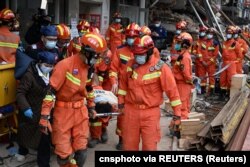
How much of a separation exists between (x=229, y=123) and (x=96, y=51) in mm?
3066

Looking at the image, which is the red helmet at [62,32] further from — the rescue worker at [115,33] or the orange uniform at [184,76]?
the rescue worker at [115,33]

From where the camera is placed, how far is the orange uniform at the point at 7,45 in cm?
695

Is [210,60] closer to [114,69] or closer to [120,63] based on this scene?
[120,63]

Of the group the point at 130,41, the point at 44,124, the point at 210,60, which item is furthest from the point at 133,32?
the point at 210,60

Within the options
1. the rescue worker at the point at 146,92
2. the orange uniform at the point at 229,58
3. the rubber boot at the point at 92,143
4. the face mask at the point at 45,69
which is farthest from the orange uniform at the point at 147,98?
the orange uniform at the point at 229,58

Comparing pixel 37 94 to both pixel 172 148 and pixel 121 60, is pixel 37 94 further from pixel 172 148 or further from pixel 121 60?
pixel 172 148

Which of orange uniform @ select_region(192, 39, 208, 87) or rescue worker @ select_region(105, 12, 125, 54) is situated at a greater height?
rescue worker @ select_region(105, 12, 125, 54)

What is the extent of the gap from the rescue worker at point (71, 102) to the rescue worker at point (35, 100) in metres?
0.38

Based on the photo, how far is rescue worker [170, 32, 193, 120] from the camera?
7.84 m

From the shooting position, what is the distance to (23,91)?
18.2 feet

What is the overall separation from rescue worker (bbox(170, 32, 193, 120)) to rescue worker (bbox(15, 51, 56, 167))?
294 centimetres

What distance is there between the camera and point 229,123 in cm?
712

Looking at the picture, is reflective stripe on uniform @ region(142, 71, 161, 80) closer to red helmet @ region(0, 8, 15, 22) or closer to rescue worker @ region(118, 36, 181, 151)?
rescue worker @ region(118, 36, 181, 151)

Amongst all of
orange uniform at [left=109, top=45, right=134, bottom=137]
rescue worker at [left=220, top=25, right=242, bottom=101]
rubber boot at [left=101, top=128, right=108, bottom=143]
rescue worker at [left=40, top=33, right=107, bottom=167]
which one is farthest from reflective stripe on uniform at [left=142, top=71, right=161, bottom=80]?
rescue worker at [left=220, top=25, right=242, bottom=101]
